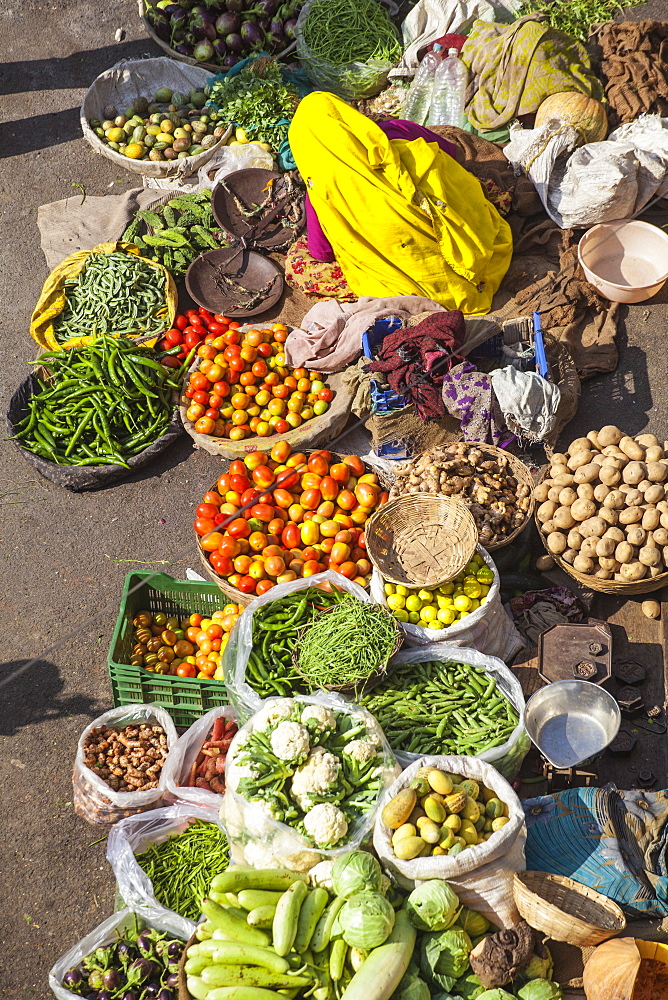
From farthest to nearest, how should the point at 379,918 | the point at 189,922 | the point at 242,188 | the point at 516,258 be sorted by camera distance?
1. the point at 242,188
2. the point at 516,258
3. the point at 189,922
4. the point at 379,918

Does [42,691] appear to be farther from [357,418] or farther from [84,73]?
[84,73]

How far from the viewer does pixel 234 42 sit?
22.2ft

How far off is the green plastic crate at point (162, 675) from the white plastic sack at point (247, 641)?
0.97 feet

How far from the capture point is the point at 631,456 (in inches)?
158

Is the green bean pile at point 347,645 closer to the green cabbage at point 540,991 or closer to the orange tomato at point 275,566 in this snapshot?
the orange tomato at point 275,566

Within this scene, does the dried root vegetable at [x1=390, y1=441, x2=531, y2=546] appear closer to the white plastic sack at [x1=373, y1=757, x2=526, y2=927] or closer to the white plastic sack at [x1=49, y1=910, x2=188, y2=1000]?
the white plastic sack at [x1=373, y1=757, x2=526, y2=927]

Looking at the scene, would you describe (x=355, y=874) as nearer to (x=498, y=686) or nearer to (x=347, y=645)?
(x=347, y=645)

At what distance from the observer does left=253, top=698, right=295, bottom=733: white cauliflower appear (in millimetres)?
3113

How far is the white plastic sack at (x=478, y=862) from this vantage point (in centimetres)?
271

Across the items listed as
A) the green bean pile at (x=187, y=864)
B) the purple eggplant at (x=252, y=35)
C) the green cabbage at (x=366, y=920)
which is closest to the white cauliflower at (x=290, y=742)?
the green cabbage at (x=366, y=920)

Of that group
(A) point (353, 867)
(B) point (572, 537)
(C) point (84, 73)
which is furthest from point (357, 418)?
(C) point (84, 73)

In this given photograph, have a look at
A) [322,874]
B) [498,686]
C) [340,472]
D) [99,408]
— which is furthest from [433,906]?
[99,408]

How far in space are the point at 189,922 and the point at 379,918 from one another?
85 cm

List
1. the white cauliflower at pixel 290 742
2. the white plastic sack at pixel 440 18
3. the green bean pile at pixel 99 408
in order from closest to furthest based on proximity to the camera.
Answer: the white cauliflower at pixel 290 742 < the green bean pile at pixel 99 408 < the white plastic sack at pixel 440 18
